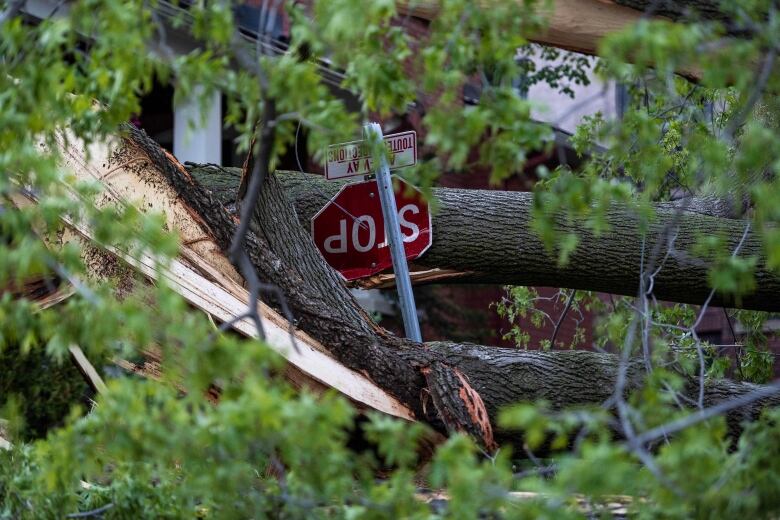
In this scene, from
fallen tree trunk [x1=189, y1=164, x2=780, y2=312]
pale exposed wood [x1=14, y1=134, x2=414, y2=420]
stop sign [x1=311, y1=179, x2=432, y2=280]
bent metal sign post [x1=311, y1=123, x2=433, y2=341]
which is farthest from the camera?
fallen tree trunk [x1=189, y1=164, x2=780, y2=312]

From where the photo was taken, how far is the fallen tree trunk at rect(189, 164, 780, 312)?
6031mm

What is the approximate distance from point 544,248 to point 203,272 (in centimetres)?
174

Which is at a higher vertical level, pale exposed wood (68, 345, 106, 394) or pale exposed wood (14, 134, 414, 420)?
pale exposed wood (14, 134, 414, 420)

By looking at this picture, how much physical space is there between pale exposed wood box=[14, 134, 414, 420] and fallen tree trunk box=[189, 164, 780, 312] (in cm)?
53

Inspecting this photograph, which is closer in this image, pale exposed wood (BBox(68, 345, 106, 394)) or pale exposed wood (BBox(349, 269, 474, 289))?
pale exposed wood (BBox(68, 345, 106, 394))

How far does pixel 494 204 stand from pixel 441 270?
443mm

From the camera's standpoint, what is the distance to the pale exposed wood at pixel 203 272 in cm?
518

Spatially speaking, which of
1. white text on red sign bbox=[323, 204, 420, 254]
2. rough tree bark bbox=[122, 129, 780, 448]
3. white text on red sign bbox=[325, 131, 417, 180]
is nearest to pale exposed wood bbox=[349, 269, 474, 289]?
white text on red sign bbox=[323, 204, 420, 254]

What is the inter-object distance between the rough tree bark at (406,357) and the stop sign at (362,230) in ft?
0.95

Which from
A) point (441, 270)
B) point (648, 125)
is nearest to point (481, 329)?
point (441, 270)

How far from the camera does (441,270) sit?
6375 mm

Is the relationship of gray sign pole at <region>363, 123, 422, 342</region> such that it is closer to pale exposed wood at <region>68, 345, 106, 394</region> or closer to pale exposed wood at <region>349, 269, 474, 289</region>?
pale exposed wood at <region>349, 269, 474, 289</region>

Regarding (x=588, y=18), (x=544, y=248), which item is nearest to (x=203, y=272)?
(x=544, y=248)

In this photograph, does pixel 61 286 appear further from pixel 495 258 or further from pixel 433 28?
pixel 433 28
